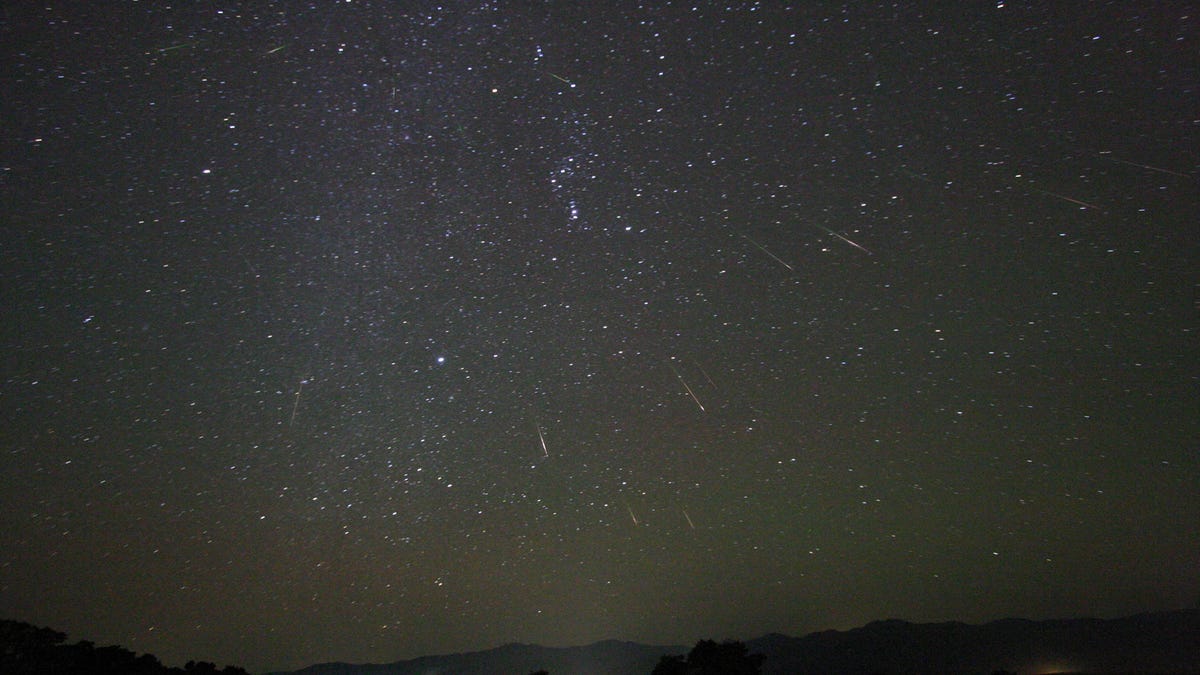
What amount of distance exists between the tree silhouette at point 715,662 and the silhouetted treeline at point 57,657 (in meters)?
12.3

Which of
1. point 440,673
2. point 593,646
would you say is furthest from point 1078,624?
point 440,673

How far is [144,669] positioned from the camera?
19.0 m

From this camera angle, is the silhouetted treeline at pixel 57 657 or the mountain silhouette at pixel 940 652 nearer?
the silhouetted treeline at pixel 57 657

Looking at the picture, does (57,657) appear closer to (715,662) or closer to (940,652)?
(715,662)

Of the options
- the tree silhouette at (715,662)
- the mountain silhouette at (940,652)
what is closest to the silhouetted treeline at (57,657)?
the tree silhouette at (715,662)

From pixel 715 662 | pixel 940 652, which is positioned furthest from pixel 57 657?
pixel 940 652

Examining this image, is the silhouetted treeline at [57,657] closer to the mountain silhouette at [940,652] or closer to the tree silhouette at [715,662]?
the tree silhouette at [715,662]

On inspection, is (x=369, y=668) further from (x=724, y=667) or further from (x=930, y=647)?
(x=724, y=667)

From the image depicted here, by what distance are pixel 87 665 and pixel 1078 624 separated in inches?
4557

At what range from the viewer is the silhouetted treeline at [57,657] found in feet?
55.8

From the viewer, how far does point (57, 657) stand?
17656 mm

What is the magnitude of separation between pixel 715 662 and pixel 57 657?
16.4 meters

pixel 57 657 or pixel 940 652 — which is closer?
pixel 57 657

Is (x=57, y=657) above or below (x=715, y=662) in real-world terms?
above
